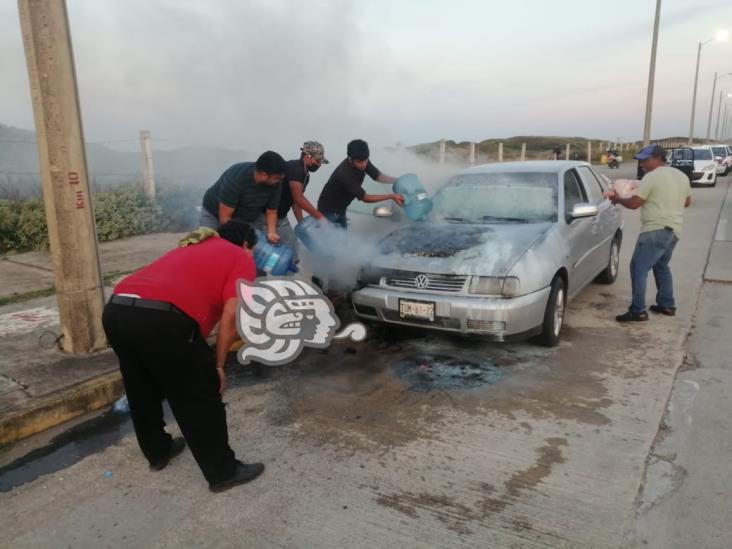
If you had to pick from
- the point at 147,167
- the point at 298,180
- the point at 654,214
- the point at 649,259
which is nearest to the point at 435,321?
the point at 298,180

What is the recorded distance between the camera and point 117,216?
31.5 ft

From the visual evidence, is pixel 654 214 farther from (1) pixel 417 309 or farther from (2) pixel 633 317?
(1) pixel 417 309

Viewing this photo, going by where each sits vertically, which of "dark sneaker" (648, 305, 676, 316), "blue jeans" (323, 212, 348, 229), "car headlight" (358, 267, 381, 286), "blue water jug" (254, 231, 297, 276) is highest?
"blue jeans" (323, 212, 348, 229)

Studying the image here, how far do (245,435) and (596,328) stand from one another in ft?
11.0

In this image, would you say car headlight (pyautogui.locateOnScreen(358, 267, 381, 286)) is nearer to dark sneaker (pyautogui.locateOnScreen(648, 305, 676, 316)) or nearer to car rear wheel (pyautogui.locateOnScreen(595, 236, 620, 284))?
dark sneaker (pyautogui.locateOnScreen(648, 305, 676, 316))

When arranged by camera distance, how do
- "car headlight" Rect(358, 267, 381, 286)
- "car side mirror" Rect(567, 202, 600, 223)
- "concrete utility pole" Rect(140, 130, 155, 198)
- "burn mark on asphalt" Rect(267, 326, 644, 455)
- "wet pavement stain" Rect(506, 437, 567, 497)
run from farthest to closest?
"concrete utility pole" Rect(140, 130, 155, 198)
"car side mirror" Rect(567, 202, 600, 223)
"car headlight" Rect(358, 267, 381, 286)
"burn mark on asphalt" Rect(267, 326, 644, 455)
"wet pavement stain" Rect(506, 437, 567, 497)

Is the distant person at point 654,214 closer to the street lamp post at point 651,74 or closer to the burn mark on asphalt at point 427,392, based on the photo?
the burn mark on asphalt at point 427,392

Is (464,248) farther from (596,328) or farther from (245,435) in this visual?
(245,435)

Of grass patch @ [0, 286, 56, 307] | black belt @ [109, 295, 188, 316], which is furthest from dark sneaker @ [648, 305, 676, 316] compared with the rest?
grass patch @ [0, 286, 56, 307]

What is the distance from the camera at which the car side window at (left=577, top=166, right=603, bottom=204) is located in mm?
5785

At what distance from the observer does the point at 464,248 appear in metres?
4.44

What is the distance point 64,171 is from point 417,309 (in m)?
2.76

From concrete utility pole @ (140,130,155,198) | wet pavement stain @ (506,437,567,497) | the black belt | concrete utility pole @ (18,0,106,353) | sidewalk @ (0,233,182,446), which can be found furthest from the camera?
concrete utility pole @ (140,130,155,198)

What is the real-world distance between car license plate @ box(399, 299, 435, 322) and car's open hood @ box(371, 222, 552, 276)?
0.27 meters
